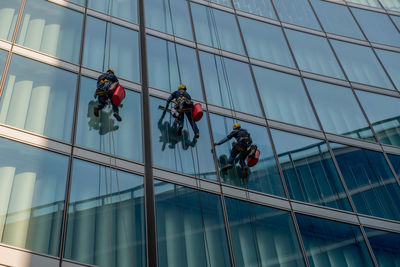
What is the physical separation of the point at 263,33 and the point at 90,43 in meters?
7.64

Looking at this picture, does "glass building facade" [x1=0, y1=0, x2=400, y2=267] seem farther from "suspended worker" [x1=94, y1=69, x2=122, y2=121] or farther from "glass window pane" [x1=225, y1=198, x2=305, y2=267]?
"suspended worker" [x1=94, y1=69, x2=122, y2=121]

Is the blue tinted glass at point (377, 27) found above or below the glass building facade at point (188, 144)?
above

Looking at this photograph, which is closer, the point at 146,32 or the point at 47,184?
the point at 47,184

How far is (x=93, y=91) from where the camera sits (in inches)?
573

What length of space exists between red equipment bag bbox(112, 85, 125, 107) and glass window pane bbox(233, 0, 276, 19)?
889 cm

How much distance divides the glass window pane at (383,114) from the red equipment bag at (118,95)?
9391 millimetres

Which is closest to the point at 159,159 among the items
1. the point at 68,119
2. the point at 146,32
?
the point at 68,119

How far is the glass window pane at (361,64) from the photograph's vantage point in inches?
805

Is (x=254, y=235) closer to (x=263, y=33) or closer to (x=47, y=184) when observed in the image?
(x=47, y=184)

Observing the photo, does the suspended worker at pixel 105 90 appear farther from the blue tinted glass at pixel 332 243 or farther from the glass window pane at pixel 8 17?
the blue tinted glass at pixel 332 243

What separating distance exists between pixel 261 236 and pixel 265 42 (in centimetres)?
924

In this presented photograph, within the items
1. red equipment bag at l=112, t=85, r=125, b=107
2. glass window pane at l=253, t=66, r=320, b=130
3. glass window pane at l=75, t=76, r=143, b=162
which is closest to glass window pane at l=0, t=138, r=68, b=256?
glass window pane at l=75, t=76, r=143, b=162

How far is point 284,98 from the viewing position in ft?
58.9

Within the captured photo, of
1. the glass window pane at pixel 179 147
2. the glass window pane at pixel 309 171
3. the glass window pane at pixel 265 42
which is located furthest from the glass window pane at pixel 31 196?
the glass window pane at pixel 265 42
